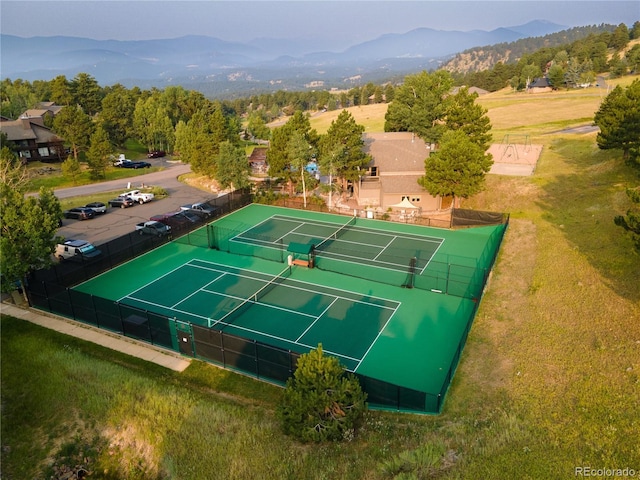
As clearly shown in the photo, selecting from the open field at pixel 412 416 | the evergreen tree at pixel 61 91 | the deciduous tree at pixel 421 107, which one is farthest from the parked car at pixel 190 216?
the evergreen tree at pixel 61 91

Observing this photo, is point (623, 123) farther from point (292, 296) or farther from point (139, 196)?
point (139, 196)

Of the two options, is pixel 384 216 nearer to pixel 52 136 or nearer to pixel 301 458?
pixel 301 458

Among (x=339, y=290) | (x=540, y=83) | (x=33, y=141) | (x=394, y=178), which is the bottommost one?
(x=339, y=290)

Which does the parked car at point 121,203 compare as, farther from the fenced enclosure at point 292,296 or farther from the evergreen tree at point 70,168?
the evergreen tree at point 70,168

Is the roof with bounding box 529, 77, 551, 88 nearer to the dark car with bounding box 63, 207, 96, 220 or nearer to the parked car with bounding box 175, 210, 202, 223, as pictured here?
the parked car with bounding box 175, 210, 202, 223

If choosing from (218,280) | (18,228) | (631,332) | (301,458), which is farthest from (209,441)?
(631,332)

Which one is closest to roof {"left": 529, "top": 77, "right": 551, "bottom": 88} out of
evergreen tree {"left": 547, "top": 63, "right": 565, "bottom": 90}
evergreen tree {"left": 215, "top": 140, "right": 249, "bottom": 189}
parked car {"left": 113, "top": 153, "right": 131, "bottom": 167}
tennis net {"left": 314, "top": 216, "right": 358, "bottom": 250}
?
evergreen tree {"left": 547, "top": 63, "right": 565, "bottom": 90}

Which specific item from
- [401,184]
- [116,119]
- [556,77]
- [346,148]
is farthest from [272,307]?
[556,77]
